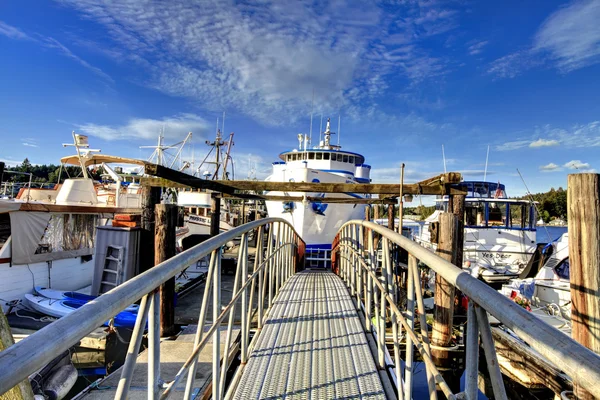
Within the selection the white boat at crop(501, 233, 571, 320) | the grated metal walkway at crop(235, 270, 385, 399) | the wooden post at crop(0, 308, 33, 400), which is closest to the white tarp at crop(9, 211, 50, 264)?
the grated metal walkway at crop(235, 270, 385, 399)

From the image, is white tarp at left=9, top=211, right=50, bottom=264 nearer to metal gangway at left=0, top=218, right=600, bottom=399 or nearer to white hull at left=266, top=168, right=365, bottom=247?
white hull at left=266, top=168, right=365, bottom=247

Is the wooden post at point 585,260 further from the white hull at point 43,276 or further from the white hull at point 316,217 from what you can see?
the white hull at point 43,276

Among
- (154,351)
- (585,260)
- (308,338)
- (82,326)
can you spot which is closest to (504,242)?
(585,260)

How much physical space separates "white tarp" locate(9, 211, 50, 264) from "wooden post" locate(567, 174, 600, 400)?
1311 centimetres

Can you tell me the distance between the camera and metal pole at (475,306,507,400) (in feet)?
3.73

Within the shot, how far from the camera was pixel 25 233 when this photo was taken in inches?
390

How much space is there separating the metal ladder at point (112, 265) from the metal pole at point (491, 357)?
9839 mm

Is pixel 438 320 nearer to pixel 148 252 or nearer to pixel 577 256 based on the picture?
pixel 577 256

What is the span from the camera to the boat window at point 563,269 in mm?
11312

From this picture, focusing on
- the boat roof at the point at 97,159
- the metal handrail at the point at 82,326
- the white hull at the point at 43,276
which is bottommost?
the white hull at the point at 43,276

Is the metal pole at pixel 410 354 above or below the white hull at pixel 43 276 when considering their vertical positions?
above

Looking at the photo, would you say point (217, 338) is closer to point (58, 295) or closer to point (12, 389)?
point (12, 389)

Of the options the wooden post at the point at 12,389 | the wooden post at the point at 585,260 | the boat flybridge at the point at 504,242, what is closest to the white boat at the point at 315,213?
the boat flybridge at the point at 504,242

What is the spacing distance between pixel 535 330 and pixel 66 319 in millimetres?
1315
